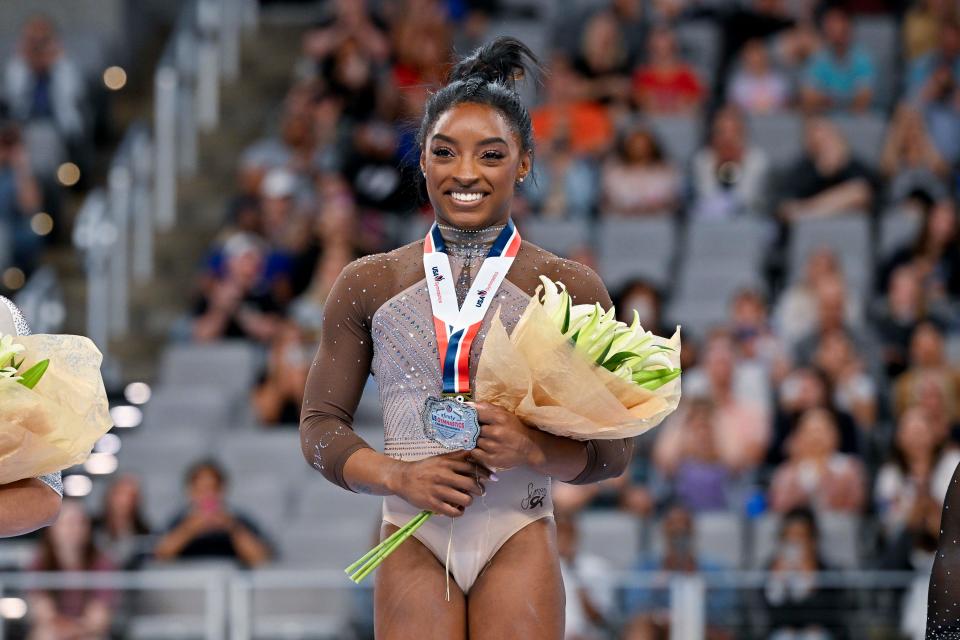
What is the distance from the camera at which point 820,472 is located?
7.90 metres

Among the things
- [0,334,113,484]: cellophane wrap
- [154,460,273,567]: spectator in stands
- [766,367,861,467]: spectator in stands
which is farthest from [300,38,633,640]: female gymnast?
[766,367,861,467]: spectator in stands

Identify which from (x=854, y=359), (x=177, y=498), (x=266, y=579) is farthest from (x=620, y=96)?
(x=266, y=579)

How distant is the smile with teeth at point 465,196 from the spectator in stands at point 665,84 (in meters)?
6.56

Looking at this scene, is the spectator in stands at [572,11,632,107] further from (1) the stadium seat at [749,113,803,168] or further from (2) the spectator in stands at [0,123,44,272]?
(2) the spectator in stands at [0,123,44,272]

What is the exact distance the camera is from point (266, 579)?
6996mm

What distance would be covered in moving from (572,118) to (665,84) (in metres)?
0.60

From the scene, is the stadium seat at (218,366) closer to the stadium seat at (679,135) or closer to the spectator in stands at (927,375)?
the stadium seat at (679,135)

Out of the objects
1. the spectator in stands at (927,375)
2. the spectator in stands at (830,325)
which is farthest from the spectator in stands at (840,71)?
the spectator in stands at (927,375)

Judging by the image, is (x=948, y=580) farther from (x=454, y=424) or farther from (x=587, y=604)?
(x=587, y=604)

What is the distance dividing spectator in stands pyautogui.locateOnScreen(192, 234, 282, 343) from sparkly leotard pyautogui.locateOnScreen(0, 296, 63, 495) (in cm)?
558

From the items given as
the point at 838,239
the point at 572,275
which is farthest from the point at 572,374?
the point at 838,239

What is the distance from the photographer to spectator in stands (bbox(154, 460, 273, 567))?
778 centimetres

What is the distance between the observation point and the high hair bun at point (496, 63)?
12.0 ft

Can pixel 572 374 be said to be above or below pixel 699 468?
above
